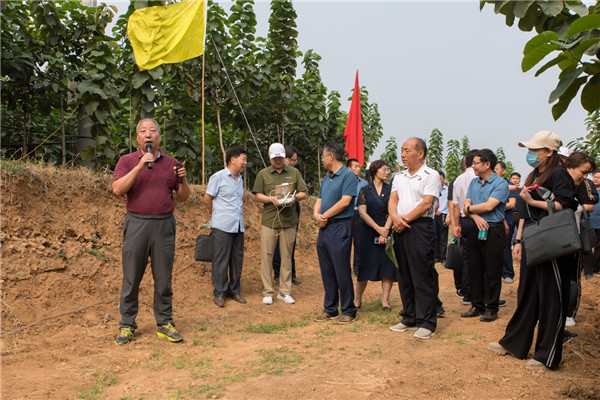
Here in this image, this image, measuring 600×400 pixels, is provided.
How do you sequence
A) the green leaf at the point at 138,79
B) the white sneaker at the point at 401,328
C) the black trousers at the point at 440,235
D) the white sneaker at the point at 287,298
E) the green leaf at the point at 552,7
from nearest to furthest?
the green leaf at the point at 552,7, the white sneaker at the point at 401,328, the white sneaker at the point at 287,298, the green leaf at the point at 138,79, the black trousers at the point at 440,235

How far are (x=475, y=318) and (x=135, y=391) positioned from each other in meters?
3.94

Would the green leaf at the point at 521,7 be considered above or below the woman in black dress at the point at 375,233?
above

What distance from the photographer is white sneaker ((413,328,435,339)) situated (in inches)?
191

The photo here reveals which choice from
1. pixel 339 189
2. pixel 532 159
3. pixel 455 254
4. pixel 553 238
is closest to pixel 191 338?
pixel 339 189

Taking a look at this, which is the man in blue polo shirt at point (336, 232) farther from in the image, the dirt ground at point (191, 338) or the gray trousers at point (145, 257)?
the gray trousers at point (145, 257)

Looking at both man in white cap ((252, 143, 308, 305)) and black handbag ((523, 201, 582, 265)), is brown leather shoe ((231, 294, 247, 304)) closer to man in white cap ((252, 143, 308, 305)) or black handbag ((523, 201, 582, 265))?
man in white cap ((252, 143, 308, 305))

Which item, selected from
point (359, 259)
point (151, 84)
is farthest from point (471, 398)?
point (151, 84)

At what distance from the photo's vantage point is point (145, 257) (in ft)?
16.0

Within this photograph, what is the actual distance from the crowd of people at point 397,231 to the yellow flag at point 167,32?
2265mm

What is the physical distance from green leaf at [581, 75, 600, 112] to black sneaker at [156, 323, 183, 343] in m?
4.13

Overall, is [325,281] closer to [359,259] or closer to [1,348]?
[359,259]

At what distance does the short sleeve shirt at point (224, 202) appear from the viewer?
6648 mm

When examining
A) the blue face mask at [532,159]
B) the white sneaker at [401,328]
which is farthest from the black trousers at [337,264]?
the blue face mask at [532,159]

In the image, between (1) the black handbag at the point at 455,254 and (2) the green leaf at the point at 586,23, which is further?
(1) the black handbag at the point at 455,254
